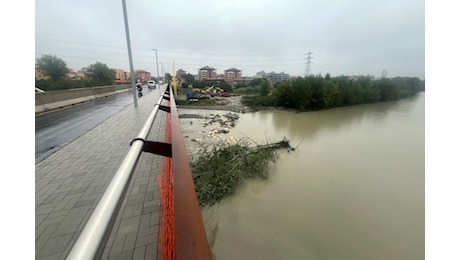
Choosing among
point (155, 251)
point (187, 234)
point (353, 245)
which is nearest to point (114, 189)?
point (187, 234)

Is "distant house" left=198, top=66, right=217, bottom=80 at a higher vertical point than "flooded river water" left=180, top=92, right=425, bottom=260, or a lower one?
higher

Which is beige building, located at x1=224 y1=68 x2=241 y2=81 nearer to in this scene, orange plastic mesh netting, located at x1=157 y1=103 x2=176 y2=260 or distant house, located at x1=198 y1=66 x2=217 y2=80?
distant house, located at x1=198 y1=66 x2=217 y2=80

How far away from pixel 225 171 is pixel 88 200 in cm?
277

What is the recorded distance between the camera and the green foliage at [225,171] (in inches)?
162

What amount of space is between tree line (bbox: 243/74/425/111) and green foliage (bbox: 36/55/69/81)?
23.1 metres

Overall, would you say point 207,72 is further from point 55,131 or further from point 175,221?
point 175,221

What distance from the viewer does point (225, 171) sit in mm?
4719

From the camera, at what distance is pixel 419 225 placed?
388 cm

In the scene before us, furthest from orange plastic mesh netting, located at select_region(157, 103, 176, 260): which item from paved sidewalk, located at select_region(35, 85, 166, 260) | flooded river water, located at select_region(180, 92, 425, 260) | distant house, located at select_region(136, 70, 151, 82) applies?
distant house, located at select_region(136, 70, 151, 82)

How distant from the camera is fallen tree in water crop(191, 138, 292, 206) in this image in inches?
162

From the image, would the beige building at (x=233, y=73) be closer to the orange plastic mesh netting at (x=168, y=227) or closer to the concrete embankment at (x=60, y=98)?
the concrete embankment at (x=60, y=98)

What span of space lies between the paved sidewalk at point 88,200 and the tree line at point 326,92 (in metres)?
18.1

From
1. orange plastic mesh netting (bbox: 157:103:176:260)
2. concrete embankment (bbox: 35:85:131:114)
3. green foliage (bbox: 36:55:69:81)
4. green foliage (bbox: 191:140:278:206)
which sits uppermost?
green foliage (bbox: 36:55:69:81)

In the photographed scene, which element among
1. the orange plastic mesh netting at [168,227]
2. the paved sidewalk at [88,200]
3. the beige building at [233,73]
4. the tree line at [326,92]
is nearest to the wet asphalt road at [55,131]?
the paved sidewalk at [88,200]
